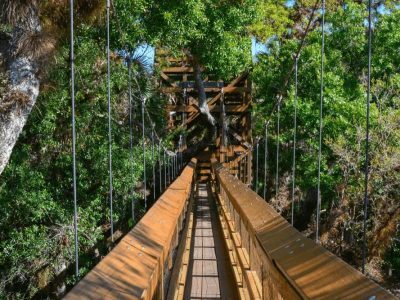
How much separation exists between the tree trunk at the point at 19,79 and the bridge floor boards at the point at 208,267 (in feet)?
9.01

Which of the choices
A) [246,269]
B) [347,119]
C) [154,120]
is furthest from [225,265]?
[347,119]

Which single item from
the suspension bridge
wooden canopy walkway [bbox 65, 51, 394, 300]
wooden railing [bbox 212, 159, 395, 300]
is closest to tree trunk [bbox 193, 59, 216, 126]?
the suspension bridge

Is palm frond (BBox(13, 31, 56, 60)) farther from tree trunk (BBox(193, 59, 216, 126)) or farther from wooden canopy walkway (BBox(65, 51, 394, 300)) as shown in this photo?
tree trunk (BBox(193, 59, 216, 126))

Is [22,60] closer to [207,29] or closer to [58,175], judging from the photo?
[58,175]

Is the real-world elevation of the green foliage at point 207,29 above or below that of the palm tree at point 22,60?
above

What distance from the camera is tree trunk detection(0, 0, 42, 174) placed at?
26.3 ft

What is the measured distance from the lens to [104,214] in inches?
512

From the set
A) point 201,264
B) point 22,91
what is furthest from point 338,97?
point 201,264

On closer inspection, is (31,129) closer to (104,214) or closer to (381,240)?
(104,214)

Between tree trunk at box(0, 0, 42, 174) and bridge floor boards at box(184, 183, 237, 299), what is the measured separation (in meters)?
2.75

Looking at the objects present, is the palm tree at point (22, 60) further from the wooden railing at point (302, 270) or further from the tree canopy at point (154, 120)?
the wooden railing at point (302, 270)

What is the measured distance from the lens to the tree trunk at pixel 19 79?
26.3 feet

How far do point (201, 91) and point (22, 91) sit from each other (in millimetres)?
10556

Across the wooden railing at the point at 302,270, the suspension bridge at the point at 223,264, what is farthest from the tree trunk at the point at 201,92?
the wooden railing at the point at 302,270
